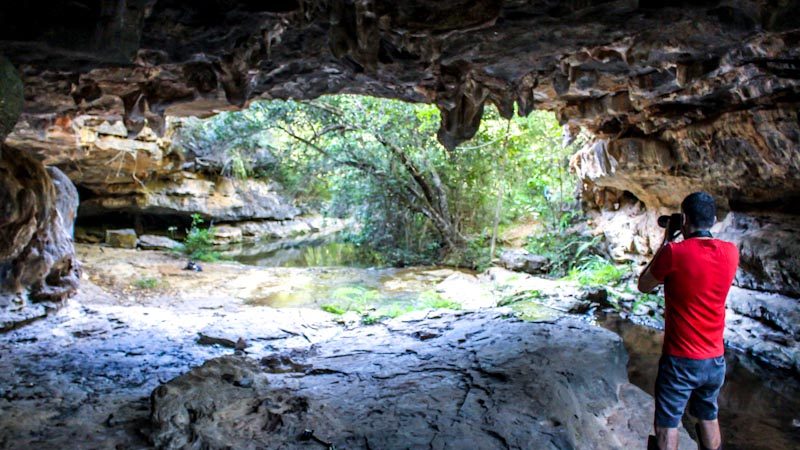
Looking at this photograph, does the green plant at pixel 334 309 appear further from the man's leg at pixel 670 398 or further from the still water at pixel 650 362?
the man's leg at pixel 670 398

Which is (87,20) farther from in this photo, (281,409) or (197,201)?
(197,201)

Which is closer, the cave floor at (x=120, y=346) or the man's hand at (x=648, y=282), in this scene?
the man's hand at (x=648, y=282)

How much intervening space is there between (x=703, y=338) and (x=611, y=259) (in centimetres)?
843

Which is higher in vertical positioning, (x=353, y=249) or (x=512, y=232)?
(x=512, y=232)

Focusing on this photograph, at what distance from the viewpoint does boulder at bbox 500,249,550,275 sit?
12.0 metres

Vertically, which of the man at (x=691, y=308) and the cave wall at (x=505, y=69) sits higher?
the cave wall at (x=505, y=69)

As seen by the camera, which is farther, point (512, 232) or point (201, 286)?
point (512, 232)

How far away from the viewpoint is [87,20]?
132 inches

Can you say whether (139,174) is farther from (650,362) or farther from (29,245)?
(650,362)

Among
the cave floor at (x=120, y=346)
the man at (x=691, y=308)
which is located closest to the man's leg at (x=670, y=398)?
the man at (x=691, y=308)

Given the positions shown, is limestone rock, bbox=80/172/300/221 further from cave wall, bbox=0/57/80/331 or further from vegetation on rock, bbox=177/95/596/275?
cave wall, bbox=0/57/80/331

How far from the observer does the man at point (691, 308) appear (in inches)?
112

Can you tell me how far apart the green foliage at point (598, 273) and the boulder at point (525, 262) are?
1124 millimetres

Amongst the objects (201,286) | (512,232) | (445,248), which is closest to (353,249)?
(445,248)
